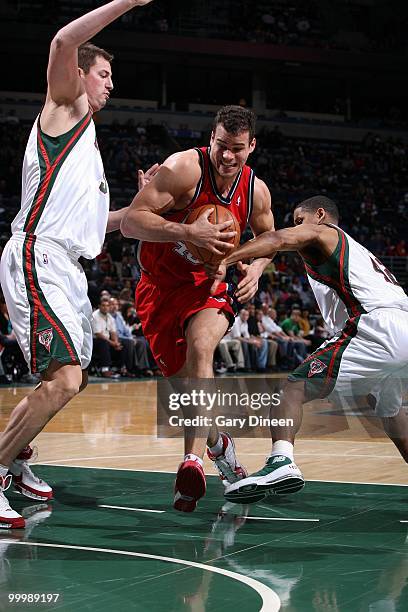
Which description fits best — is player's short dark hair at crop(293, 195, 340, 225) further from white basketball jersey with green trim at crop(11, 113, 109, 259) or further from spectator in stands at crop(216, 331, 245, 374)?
spectator in stands at crop(216, 331, 245, 374)

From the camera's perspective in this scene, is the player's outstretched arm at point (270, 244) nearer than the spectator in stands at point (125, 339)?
Yes

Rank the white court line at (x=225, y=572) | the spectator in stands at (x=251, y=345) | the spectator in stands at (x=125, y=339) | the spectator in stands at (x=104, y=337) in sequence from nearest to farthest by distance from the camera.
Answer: the white court line at (x=225, y=572), the spectator in stands at (x=104, y=337), the spectator in stands at (x=125, y=339), the spectator in stands at (x=251, y=345)

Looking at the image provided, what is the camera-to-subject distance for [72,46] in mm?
4180

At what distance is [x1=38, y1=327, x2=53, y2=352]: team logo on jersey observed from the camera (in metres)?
4.33

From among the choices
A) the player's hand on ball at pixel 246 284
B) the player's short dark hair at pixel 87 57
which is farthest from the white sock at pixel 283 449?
the player's short dark hair at pixel 87 57

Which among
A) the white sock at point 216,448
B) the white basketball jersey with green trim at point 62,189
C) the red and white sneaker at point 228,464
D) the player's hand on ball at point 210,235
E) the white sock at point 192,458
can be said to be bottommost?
the red and white sneaker at point 228,464

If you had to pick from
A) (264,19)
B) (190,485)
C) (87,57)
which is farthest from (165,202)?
(264,19)

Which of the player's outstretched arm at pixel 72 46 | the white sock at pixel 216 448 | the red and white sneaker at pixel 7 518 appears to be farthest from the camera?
the white sock at pixel 216 448

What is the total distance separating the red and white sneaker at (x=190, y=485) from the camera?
4.51 m

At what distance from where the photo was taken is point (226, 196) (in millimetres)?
5203

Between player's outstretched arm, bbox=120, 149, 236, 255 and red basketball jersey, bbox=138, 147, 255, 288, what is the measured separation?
0.05 metres

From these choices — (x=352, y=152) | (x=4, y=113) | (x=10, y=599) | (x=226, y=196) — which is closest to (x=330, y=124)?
(x=352, y=152)

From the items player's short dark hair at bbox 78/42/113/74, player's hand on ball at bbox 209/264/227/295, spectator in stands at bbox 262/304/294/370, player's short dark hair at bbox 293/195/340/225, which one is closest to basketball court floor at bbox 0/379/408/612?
player's hand on ball at bbox 209/264/227/295

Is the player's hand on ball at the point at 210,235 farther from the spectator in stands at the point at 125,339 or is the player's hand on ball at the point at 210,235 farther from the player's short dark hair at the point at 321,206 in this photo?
the spectator in stands at the point at 125,339
